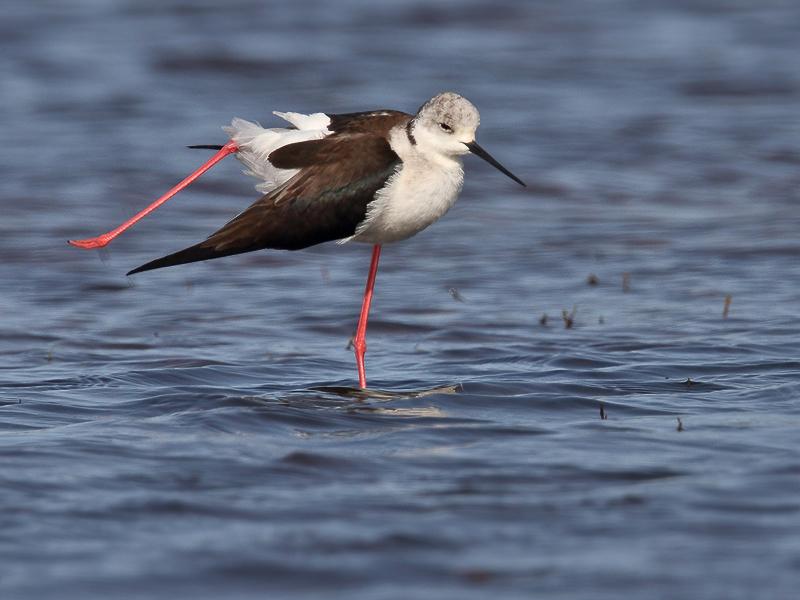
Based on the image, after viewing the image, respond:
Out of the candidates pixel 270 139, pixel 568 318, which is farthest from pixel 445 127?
pixel 568 318

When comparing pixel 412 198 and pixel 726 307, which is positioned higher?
pixel 412 198

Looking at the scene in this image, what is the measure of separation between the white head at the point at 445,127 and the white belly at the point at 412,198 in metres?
0.08

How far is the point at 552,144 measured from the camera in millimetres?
12148

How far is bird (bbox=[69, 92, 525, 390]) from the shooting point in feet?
21.2

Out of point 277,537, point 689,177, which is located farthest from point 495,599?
point 689,177

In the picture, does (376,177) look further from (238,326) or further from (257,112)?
(257,112)

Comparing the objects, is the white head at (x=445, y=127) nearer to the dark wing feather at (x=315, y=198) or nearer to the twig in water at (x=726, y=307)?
the dark wing feather at (x=315, y=198)

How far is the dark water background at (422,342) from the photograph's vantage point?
4.37m

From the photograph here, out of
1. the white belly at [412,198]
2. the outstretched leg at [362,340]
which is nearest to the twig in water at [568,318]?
the outstretched leg at [362,340]

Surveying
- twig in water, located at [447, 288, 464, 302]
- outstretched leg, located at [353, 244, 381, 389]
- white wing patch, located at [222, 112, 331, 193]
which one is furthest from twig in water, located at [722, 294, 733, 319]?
white wing patch, located at [222, 112, 331, 193]

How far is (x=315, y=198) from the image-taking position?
21.3ft

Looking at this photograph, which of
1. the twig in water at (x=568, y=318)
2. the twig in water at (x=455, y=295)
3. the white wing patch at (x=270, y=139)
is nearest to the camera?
the white wing patch at (x=270, y=139)

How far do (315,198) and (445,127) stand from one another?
0.64 meters

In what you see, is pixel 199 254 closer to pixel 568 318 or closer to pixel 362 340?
pixel 362 340
